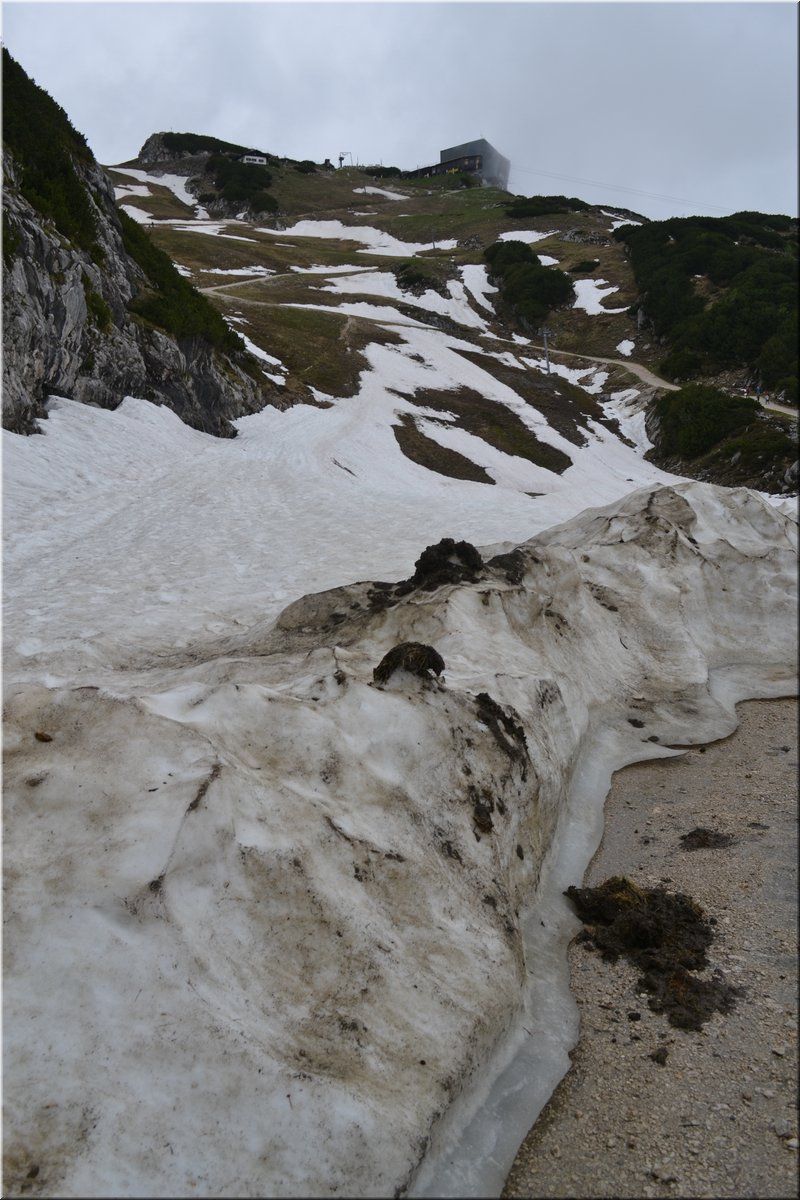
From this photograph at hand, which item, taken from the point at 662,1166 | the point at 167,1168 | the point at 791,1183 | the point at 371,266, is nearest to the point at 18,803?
the point at 167,1168

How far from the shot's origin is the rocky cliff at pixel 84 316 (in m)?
21.4

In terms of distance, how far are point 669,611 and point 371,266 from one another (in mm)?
82861

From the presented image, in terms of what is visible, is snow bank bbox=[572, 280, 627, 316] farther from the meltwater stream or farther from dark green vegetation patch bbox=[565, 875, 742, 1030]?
dark green vegetation patch bbox=[565, 875, 742, 1030]

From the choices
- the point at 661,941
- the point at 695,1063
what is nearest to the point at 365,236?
the point at 661,941

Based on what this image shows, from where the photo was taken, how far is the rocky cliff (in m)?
21.4

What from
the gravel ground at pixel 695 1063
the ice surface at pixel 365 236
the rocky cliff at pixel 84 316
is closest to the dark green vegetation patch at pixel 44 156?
the rocky cliff at pixel 84 316

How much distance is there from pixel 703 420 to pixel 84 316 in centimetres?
3751

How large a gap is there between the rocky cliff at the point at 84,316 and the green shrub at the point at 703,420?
26680 millimetres

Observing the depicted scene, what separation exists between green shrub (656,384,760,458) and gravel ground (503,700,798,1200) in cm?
4246

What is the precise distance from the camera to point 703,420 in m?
46.6

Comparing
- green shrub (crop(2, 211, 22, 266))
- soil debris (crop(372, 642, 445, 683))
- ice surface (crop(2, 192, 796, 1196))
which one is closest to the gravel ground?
ice surface (crop(2, 192, 796, 1196))

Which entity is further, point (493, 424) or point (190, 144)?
point (190, 144)

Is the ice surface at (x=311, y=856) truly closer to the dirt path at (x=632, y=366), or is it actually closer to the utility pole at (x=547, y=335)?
the dirt path at (x=632, y=366)

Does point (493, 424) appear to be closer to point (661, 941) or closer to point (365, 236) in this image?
point (661, 941)
